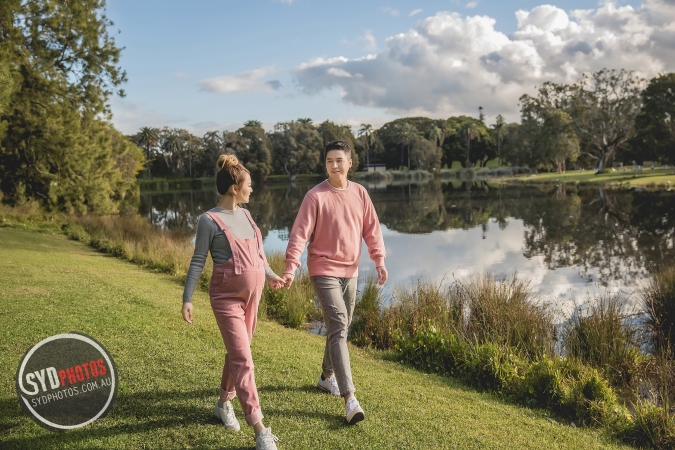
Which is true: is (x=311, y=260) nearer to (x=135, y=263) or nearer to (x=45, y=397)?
(x=45, y=397)

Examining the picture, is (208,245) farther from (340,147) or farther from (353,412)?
(353,412)

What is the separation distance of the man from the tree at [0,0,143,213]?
53.4ft

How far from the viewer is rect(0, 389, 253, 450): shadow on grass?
3.85 metres

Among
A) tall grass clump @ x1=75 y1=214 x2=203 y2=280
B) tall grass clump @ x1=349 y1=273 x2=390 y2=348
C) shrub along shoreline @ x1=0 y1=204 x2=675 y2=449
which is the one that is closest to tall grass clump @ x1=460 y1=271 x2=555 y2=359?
shrub along shoreline @ x1=0 y1=204 x2=675 y2=449

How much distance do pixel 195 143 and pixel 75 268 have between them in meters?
78.8

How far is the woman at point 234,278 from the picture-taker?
3.64m

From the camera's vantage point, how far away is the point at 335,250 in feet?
14.2

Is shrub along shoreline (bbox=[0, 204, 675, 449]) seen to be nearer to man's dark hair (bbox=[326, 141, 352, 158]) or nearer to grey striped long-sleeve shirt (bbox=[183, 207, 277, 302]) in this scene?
man's dark hair (bbox=[326, 141, 352, 158])

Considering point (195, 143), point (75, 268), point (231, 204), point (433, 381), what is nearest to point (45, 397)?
point (231, 204)

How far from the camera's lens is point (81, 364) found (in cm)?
422

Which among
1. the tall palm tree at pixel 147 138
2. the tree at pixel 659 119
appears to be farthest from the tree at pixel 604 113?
the tall palm tree at pixel 147 138

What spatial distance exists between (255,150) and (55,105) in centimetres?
5676

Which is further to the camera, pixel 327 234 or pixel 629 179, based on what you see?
pixel 629 179

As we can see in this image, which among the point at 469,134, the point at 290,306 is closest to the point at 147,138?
the point at 469,134
